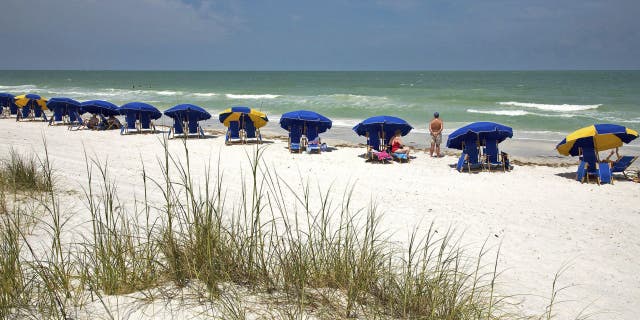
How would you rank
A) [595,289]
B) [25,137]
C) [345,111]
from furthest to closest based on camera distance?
1. [345,111]
2. [25,137]
3. [595,289]

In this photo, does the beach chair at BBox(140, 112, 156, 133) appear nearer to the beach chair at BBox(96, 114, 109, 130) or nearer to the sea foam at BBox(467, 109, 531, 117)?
the beach chair at BBox(96, 114, 109, 130)

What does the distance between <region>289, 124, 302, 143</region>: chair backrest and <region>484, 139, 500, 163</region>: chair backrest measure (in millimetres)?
4942

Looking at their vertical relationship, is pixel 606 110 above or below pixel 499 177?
above

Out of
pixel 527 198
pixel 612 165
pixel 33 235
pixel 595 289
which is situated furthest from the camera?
pixel 612 165

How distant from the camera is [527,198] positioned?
7547 mm

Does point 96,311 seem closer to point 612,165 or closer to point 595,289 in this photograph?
point 595,289

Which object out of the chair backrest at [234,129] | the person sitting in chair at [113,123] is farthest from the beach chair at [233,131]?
the person sitting in chair at [113,123]

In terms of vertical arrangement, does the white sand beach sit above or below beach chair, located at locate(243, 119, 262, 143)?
below

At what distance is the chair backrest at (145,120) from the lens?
1480 centimetres

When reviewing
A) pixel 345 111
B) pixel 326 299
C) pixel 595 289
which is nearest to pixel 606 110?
pixel 345 111

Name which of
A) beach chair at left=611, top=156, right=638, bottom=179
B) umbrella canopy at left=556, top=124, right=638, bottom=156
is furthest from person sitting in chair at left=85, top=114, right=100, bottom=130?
beach chair at left=611, top=156, right=638, bottom=179

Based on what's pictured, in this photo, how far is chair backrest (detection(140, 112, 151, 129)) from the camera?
14805 mm

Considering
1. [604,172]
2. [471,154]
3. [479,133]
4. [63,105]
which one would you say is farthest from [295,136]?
[63,105]

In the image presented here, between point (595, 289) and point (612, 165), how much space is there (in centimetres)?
615
